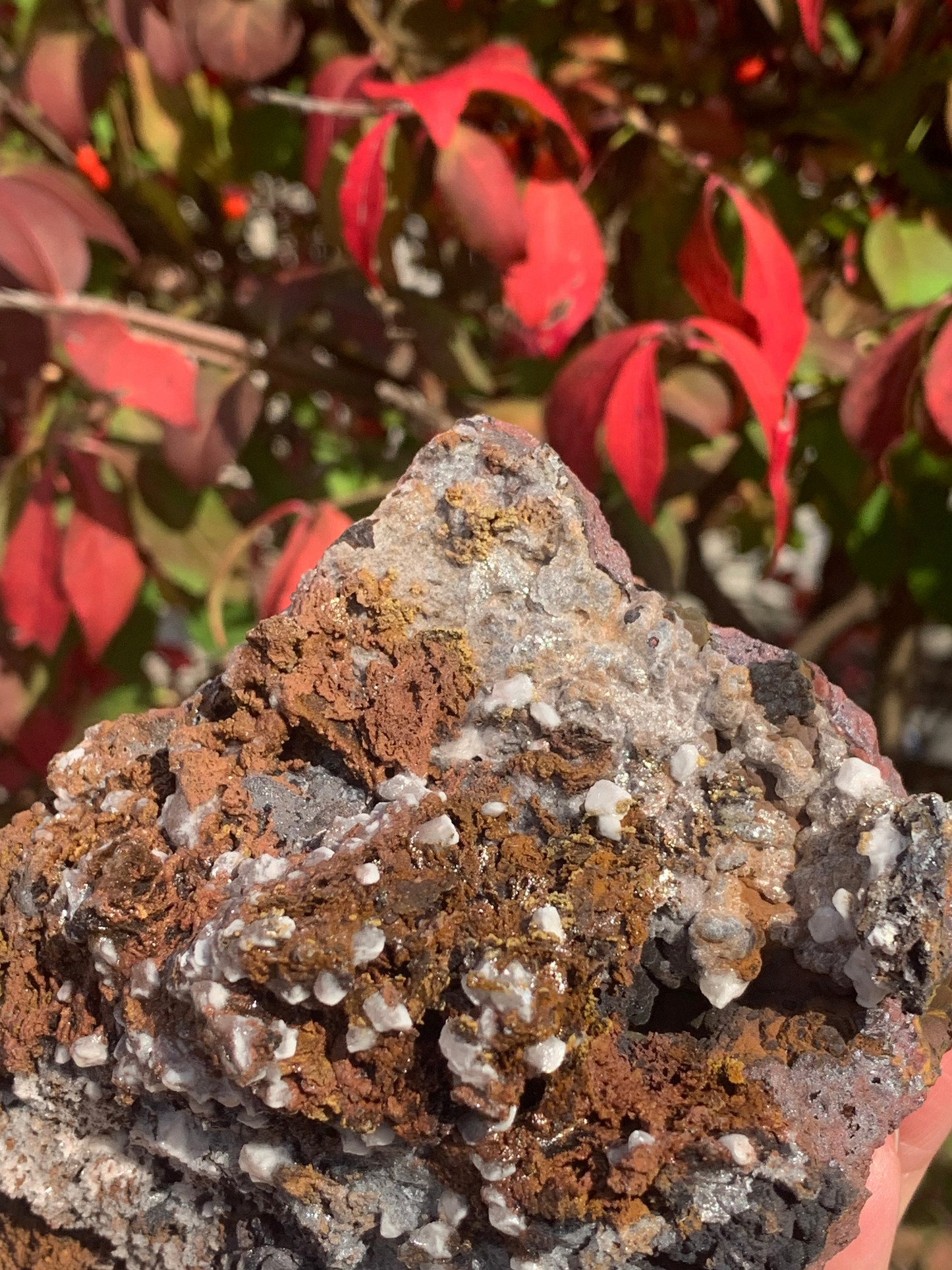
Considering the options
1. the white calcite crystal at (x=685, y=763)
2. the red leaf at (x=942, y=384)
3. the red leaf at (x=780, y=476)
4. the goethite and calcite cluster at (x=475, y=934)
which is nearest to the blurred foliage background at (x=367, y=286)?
the red leaf at (x=942, y=384)

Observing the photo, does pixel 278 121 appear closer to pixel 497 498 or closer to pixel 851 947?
pixel 497 498

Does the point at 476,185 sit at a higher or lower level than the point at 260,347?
higher

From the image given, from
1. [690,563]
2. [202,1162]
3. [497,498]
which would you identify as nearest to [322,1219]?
[202,1162]

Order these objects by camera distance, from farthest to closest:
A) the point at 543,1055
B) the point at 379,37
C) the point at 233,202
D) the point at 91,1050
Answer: the point at 233,202 → the point at 379,37 → the point at 91,1050 → the point at 543,1055

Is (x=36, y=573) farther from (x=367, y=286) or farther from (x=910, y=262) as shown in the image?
(x=910, y=262)

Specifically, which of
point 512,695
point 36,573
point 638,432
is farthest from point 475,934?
point 36,573

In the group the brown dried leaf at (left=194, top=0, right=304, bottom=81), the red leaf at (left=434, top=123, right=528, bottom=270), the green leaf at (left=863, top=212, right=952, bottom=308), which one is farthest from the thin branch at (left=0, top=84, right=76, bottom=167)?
the green leaf at (left=863, top=212, right=952, bottom=308)
